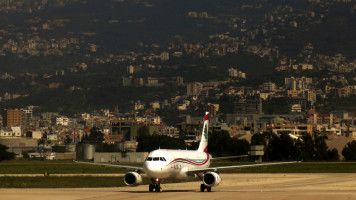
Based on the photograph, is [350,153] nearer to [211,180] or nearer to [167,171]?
[211,180]

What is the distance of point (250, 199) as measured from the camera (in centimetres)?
6128

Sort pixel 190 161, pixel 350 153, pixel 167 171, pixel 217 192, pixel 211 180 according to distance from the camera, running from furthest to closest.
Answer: pixel 350 153
pixel 190 161
pixel 167 171
pixel 211 180
pixel 217 192

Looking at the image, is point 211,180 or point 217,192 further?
point 211,180

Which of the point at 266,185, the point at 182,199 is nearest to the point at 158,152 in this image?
the point at 182,199

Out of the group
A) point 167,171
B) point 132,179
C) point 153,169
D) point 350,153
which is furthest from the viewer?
point 350,153

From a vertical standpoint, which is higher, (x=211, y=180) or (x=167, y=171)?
(x=167, y=171)

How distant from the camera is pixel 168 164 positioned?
69938 mm

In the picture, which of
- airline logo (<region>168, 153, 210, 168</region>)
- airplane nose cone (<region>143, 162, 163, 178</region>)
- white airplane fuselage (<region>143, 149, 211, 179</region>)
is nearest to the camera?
airplane nose cone (<region>143, 162, 163, 178</region>)

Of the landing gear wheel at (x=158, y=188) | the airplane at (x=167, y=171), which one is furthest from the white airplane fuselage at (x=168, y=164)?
the landing gear wheel at (x=158, y=188)

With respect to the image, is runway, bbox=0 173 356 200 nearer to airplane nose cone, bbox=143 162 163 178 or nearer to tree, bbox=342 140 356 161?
airplane nose cone, bbox=143 162 163 178

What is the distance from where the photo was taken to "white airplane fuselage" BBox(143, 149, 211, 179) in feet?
227

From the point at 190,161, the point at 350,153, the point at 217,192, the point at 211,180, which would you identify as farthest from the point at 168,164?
the point at 350,153

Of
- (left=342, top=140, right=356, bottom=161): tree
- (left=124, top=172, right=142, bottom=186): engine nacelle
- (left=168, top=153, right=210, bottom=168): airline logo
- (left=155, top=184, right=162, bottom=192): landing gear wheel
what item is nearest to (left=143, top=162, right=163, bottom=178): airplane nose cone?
(left=155, top=184, right=162, bottom=192): landing gear wheel

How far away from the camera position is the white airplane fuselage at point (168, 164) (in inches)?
2721
